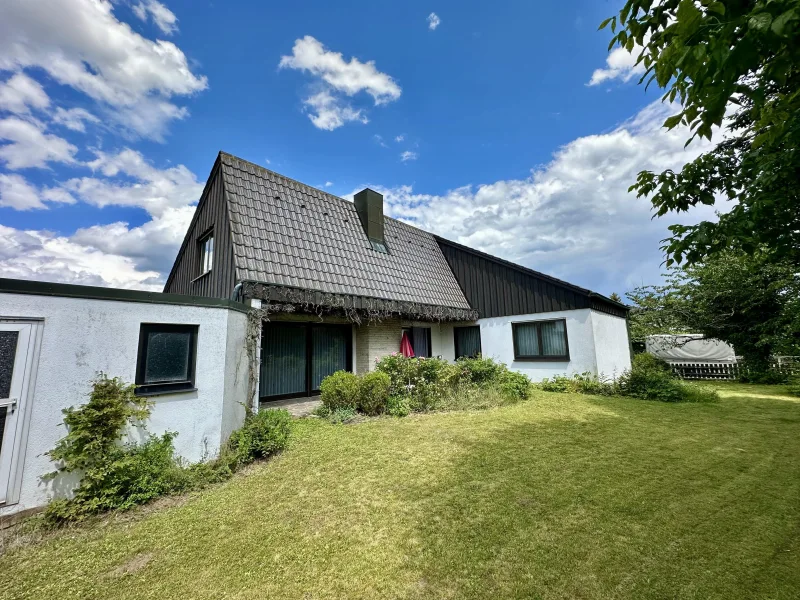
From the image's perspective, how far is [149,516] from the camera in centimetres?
334

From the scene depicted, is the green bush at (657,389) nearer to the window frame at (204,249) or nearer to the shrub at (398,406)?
the shrub at (398,406)

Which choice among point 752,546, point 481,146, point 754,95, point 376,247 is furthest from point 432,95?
point 752,546

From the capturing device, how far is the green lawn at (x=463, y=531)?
2.31 metres

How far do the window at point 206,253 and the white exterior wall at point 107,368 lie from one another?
5.26m

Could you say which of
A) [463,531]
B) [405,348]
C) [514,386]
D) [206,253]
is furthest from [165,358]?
[514,386]

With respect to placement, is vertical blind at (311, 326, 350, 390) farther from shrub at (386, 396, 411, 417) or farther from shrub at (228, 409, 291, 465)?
shrub at (228, 409, 291, 465)

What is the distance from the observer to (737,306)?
43.6 ft

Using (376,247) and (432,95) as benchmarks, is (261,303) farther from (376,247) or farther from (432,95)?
(432,95)

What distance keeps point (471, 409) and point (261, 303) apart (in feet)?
18.5

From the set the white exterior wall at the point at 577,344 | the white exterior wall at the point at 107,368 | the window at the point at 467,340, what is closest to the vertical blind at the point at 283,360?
the white exterior wall at the point at 107,368

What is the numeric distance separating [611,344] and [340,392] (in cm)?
990

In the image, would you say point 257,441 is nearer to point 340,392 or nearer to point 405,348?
point 340,392

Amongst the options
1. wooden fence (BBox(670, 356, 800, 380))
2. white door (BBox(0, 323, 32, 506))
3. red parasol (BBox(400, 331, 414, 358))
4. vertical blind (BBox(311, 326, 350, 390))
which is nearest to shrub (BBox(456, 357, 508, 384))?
red parasol (BBox(400, 331, 414, 358))

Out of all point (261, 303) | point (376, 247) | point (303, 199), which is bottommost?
point (261, 303)
